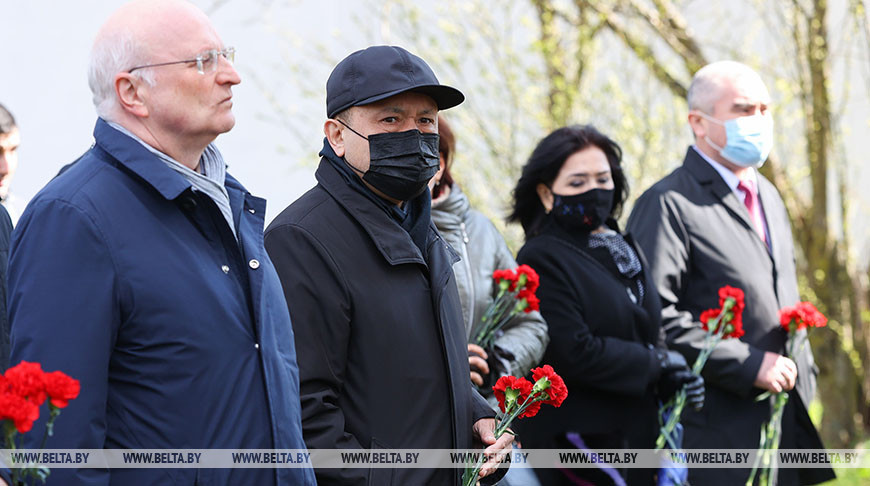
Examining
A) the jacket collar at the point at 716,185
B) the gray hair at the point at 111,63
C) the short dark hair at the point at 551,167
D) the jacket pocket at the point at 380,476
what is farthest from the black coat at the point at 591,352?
the gray hair at the point at 111,63

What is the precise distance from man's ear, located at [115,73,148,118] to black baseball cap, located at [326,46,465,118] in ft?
2.44

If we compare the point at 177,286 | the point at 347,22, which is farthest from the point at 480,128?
the point at 177,286

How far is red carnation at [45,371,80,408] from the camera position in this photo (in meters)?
1.84

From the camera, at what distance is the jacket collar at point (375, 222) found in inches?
112

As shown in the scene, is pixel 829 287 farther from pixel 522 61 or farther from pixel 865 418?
pixel 522 61

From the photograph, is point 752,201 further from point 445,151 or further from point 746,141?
point 445,151

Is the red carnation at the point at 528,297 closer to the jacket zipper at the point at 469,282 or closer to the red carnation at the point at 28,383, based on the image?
the jacket zipper at the point at 469,282

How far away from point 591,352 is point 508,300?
1.34 feet

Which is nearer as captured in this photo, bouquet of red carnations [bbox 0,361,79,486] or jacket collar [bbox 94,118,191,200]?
bouquet of red carnations [bbox 0,361,79,486]

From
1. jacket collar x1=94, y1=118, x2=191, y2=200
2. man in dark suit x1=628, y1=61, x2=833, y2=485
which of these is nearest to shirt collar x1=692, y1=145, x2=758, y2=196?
man in dark suit x1=628, y1=61, x2=833, y2=485

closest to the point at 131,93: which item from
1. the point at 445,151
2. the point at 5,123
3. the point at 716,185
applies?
the point at 445,151

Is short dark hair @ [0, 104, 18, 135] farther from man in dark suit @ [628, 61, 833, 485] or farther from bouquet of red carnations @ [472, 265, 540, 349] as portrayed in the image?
man in dark suit @ [628, 61, 833, 485]

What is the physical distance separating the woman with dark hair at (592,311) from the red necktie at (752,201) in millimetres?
843

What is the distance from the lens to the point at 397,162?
2.94 metres
